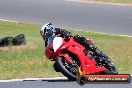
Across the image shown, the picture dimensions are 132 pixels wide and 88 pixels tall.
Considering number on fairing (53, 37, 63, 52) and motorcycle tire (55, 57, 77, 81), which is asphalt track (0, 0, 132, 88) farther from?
number on fairing (53, 37, 63, 52)

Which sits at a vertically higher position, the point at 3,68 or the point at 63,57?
the point at 63,57

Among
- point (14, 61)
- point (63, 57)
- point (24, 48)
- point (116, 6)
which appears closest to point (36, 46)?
point (24, 48)

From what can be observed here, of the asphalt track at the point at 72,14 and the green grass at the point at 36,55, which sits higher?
the green grass at the point at 36,55

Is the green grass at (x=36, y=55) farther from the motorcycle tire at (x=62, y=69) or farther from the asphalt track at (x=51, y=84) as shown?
the motorcycle tire at (x=62, y=69)

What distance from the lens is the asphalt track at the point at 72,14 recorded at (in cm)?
2460

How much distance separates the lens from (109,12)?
96.4 ft

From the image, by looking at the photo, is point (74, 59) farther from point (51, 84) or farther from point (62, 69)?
point (51, 84)

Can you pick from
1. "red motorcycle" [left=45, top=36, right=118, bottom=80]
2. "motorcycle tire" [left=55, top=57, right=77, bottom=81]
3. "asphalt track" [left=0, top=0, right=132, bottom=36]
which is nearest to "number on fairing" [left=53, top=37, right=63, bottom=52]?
"red motorcycle" [left=45, top=36, right=118, bottom=80]

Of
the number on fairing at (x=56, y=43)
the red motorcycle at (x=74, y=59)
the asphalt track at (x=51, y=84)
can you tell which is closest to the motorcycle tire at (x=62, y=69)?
the red motorcycle at (x=74, y=59)

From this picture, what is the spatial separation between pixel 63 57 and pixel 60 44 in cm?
26

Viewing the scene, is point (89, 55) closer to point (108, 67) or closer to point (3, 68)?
point (108, 67)

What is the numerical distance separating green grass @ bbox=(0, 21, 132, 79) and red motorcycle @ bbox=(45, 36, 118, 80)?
437 centimetres

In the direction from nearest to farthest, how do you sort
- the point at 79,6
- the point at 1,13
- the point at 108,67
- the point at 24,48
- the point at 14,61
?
the point at 108,67 < the point at 14,61 < the point at 24,48 < the point at 1,13 < the point at 79,6

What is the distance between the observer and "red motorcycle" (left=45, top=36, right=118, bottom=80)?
7.91 m
